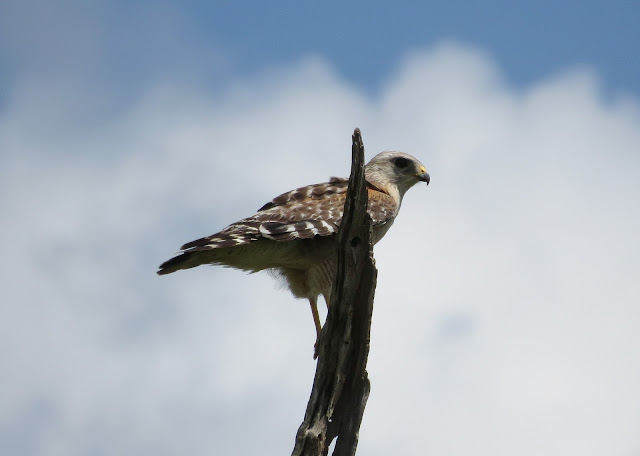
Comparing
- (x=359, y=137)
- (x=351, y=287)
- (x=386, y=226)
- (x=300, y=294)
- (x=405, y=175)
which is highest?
(x=405, y=175)

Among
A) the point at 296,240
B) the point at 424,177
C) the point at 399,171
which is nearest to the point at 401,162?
the point at 399,171

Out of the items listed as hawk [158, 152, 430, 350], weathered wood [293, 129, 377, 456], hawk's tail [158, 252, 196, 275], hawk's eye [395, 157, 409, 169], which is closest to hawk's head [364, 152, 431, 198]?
hawk's eye [395, 157, 409, 169]

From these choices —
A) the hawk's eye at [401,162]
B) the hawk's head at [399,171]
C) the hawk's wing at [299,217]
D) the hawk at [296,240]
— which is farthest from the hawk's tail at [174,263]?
the hawk's eye at [401,162]

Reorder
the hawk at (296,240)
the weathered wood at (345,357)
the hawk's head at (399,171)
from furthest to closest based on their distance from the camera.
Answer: the hawk's head at (399,171)
the hawk at (296,240)
the weathered wood at (345,357)

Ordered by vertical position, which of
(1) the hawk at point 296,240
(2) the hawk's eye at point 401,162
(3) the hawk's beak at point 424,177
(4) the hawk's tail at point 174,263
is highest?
(2) the hawk's eye at point 401,162

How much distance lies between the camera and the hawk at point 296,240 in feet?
27.1

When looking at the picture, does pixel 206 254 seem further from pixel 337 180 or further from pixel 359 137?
pixel 359 137

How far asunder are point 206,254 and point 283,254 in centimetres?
89

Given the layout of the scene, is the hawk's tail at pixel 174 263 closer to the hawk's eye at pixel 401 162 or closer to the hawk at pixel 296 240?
the hawk at pixel 296 240

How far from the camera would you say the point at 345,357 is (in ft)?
21.3

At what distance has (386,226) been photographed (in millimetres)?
9523

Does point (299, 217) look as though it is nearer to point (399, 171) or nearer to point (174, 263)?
point (174, 263)

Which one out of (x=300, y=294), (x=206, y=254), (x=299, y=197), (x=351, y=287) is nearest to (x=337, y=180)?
(x=299, y=197)

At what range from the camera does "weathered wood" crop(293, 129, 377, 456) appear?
20.8ft
